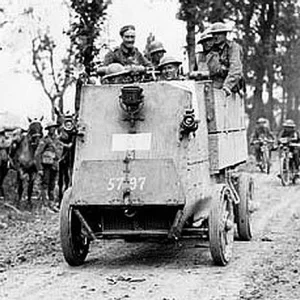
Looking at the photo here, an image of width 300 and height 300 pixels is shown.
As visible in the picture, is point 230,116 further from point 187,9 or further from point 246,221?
point 187,9

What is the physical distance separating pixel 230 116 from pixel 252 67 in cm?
3118

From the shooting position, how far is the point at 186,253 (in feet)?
40.5

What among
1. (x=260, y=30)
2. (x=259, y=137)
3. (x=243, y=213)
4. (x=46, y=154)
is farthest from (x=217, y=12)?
(x=243, y=213)

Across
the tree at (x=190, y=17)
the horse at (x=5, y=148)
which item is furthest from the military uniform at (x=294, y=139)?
the horse at (x=5, y=148)

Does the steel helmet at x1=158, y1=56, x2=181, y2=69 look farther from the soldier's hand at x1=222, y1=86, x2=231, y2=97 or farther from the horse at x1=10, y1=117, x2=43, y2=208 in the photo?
the horse at x1=10, y1=117, x2=43, y2=208

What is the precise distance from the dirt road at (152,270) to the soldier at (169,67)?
242 cm

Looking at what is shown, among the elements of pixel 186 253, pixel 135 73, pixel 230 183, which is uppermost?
pixel 135 73

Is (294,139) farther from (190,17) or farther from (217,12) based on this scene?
(217,12)

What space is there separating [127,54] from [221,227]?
338 cm

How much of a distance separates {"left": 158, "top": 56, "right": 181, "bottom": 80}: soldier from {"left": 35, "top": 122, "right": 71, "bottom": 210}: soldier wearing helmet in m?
5.62

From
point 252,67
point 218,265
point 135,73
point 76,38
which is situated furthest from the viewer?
point 252,67

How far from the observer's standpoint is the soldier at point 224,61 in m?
13.4

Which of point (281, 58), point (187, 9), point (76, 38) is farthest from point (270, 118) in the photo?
point (76, 38)

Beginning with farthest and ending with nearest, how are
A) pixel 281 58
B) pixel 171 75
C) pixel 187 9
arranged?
pixel 281 58
pixel 187 9
pixel 171 75
